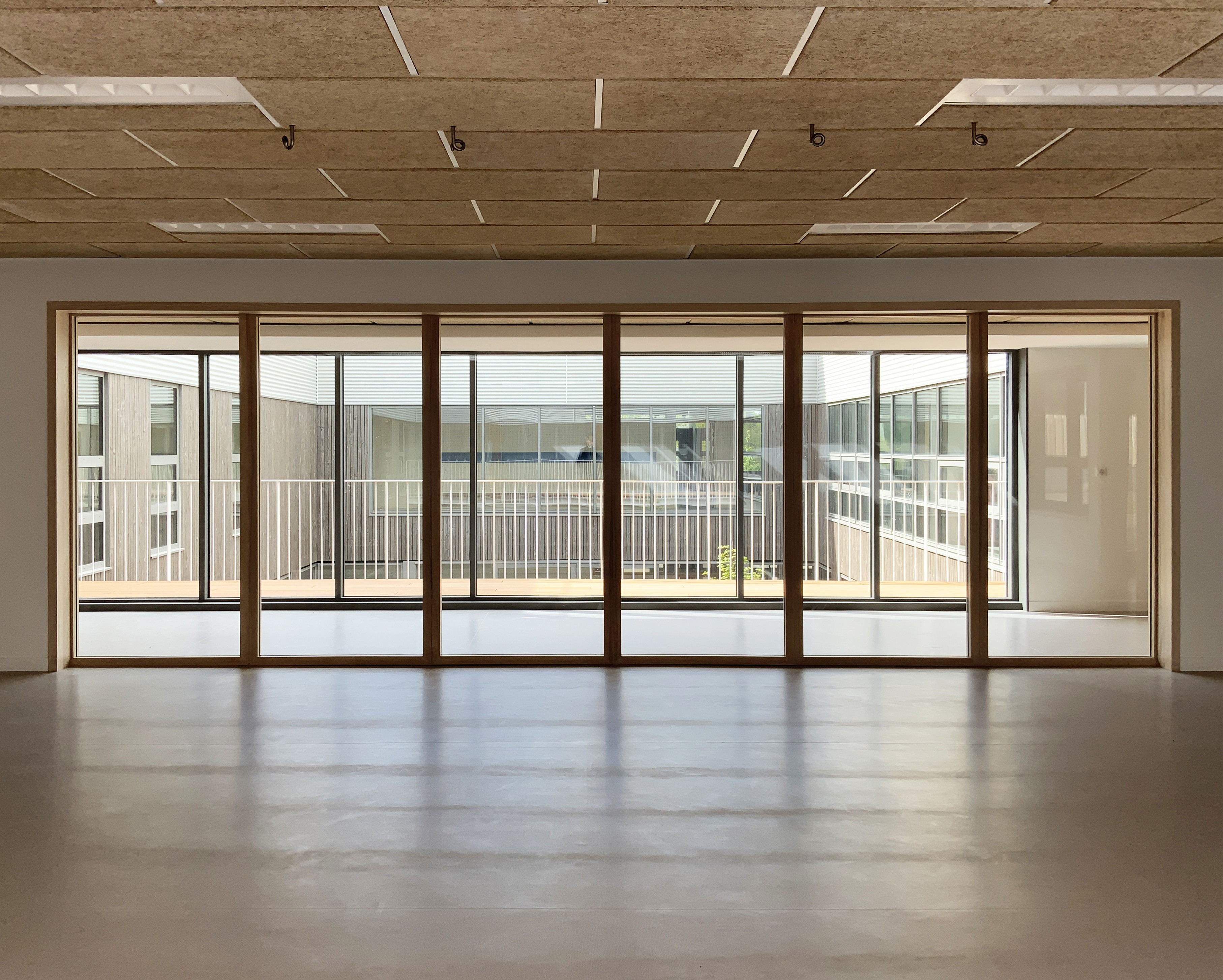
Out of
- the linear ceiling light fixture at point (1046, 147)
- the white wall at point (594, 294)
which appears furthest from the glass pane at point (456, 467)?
the linear ceiling light fixture at point (1046, 147)

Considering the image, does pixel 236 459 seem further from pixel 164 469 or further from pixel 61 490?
pixel 61 490

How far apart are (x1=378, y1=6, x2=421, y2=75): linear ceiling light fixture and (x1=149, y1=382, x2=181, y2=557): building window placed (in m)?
4.16

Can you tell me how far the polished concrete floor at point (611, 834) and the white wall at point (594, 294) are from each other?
3.28 feet

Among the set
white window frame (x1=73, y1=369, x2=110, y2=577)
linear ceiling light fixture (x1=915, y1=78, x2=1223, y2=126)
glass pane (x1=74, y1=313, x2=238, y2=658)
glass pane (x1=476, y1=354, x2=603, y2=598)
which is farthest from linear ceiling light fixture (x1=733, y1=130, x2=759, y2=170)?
white window frame (x1=73, y1=369, x2=110, y2=577)

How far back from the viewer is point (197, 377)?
6.63 metres

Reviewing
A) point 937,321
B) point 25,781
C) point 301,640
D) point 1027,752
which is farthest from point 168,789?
point 937,321

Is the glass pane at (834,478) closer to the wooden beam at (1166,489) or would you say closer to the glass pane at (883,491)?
the glass pane at (883,491)

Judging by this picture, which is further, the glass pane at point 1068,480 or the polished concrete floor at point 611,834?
the glass pane at point 1068,480

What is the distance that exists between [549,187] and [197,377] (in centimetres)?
327

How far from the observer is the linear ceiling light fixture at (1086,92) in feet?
11.2

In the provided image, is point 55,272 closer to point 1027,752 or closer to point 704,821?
point 704,821

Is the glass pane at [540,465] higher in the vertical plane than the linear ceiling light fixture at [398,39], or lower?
lower

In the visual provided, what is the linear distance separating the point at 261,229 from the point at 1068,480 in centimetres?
537

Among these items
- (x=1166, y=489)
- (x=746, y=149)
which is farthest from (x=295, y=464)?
(x=1166, y=489)
